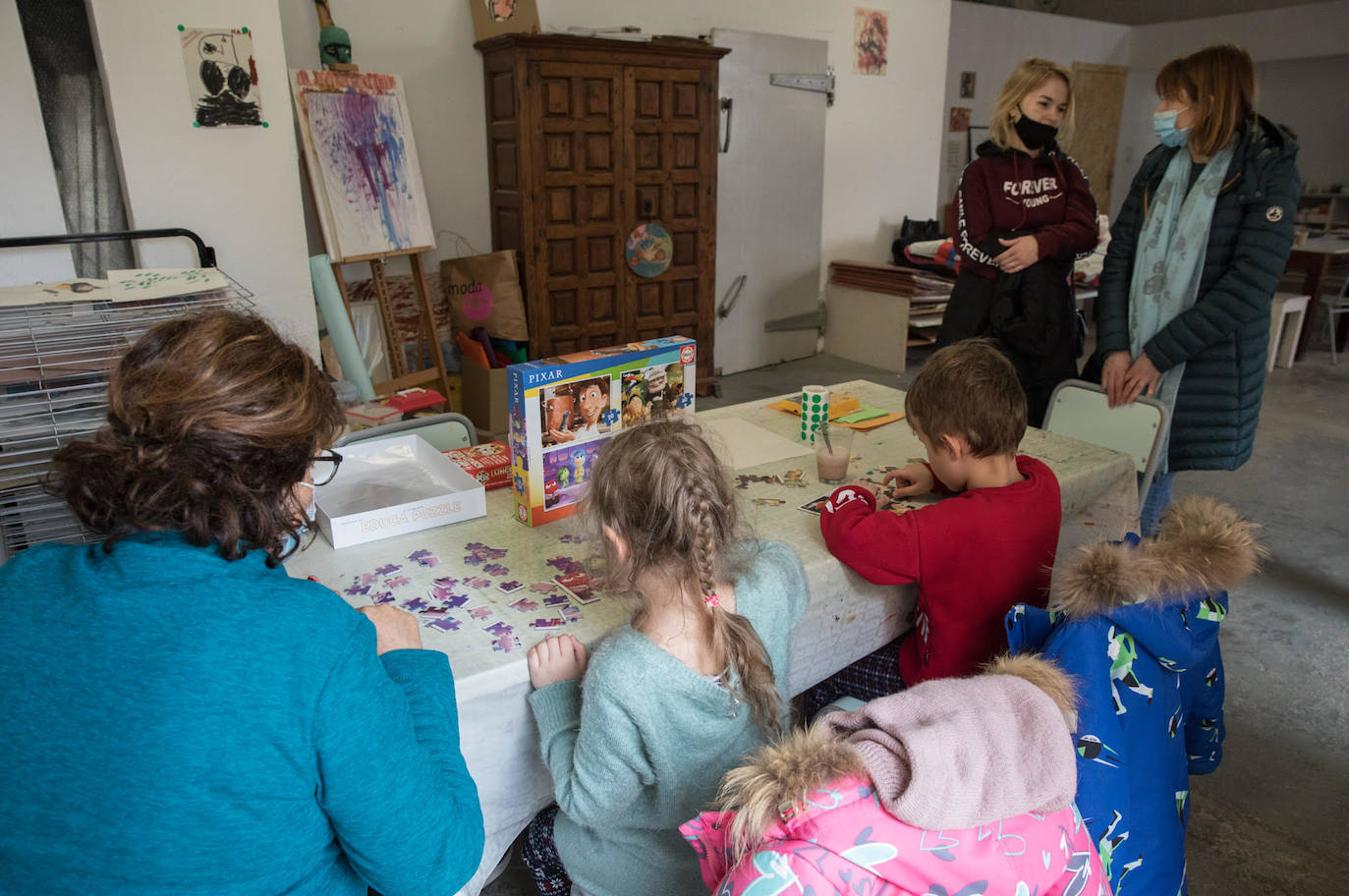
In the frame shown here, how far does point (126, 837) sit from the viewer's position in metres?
0.79

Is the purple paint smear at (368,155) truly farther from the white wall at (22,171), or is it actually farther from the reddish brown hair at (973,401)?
the reddish brown hair at (973,401)

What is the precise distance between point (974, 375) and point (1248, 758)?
1.44m

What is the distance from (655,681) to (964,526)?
70 cm

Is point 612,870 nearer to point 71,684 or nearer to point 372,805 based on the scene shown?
point 372,805

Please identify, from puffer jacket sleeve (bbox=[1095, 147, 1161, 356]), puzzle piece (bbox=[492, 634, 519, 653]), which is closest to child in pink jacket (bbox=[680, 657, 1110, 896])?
puzzle piece (bbox=[492, 634, 519, 653])

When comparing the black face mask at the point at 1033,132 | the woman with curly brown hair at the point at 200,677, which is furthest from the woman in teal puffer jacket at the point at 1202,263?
the woman with curly brown hair at the point at 200,677

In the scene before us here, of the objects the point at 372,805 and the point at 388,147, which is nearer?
the point at 372,805

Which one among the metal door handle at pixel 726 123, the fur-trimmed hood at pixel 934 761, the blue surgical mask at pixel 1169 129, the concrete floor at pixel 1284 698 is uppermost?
the metal door handle at pixel 726 123

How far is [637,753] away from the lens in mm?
1157

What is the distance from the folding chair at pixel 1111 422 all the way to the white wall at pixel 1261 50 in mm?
7514

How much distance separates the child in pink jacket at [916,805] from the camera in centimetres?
82

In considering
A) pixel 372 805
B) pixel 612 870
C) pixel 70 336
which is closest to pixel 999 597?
pixel 612 870

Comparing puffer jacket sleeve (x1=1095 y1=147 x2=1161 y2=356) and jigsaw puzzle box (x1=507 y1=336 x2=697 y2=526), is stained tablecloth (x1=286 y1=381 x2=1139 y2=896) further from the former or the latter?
puffer jacket sleeve (x1=1095 y1=147 x2=1161 y2=356)

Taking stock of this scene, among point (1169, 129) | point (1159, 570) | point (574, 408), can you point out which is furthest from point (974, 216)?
point (1159, 570)
